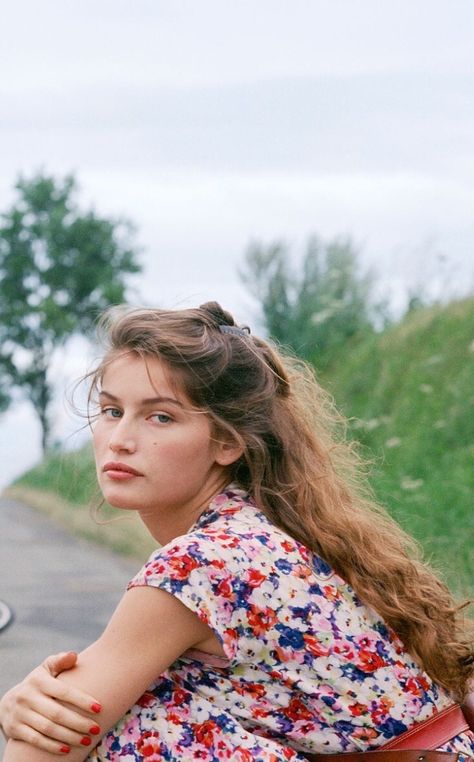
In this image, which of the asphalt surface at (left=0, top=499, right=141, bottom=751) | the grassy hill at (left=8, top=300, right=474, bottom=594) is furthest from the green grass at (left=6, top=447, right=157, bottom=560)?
the asphalt surface at (left=0, top=499, right=141, bottom=751)

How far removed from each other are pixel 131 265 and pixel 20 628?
24864 mm

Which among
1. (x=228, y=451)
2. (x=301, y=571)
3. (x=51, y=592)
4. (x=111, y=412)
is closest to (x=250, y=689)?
(x=301, y=571)

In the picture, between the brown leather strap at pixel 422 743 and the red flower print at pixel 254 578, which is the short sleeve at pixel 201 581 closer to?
the red flower print at pixel 254 578

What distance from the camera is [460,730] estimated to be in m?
2.46

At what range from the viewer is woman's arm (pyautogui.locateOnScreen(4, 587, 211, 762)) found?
224cm

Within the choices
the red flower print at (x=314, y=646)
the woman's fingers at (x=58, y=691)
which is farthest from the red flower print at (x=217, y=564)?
the woman's fingers at (x=58, y=691)

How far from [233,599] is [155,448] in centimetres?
42

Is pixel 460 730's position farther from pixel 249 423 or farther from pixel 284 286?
pixel 284 286

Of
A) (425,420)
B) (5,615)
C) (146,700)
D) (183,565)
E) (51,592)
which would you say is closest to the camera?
(183,565)

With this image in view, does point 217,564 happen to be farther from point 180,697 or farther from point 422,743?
point 422,743

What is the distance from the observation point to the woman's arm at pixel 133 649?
2244 millimetres

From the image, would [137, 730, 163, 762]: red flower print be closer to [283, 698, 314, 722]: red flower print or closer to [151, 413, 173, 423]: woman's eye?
[283, 698, 314, 722]: red flower print

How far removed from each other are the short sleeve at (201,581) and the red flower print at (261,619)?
28 mm

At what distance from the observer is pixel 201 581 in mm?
2252
